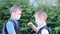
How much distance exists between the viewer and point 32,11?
319 inches

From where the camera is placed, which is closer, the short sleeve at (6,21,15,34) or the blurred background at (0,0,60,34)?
the short sleeve at (6,21,15,34)

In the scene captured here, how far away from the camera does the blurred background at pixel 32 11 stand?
770 centimetres

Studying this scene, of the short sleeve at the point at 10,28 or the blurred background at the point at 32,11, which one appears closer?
the short sleeve at the point at 10,28

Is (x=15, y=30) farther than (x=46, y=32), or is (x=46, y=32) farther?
(x=15, y=30)

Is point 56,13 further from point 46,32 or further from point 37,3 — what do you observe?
point 46,32

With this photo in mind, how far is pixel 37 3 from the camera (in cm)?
847

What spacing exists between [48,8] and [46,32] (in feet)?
12.6

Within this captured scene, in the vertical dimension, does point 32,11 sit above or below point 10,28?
below

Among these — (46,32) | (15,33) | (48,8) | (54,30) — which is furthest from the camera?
(48,8)

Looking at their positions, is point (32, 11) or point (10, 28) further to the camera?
point (32, 11)

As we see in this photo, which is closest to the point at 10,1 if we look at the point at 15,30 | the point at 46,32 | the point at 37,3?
the point at 37,3

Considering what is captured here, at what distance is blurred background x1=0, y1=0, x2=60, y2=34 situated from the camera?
7.70 m

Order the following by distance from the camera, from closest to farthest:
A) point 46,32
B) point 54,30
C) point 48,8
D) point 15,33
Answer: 1. point 46,32
2. point 15,33
3. point 54,30
4. point 48,8

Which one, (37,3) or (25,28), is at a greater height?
(37,3)
